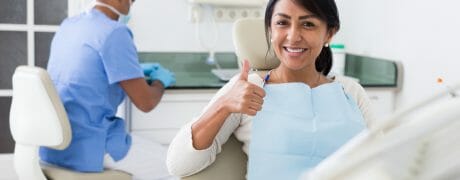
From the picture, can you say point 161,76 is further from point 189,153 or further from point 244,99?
point 244,99

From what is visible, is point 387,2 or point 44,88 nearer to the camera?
point 44,88

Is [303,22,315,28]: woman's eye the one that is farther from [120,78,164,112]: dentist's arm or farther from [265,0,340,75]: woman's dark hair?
[120,78,164,112]: dentist's arm

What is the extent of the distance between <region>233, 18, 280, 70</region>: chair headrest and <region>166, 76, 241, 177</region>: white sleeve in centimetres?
21

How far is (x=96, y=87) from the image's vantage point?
5.90 feet

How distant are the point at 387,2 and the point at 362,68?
0.40 meters

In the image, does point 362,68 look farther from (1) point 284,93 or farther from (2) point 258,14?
(1) point 284,93

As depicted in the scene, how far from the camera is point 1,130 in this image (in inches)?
116

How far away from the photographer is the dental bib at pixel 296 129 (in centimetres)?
133

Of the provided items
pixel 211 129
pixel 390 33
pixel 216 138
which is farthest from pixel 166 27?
pixel 211 129

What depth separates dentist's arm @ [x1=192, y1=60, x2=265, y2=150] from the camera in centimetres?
119

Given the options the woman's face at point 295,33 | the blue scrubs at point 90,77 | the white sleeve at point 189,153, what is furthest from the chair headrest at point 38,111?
the woman's face at point 295,33

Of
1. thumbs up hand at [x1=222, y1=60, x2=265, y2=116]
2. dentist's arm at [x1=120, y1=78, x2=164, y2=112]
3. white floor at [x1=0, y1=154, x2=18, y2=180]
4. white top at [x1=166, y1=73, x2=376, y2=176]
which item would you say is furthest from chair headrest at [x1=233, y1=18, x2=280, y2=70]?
white floor at [x1=0, y1=154, x2=18, y2=180]

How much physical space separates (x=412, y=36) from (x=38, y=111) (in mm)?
1558

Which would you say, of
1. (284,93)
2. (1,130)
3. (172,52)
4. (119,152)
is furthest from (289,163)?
(1,130)
